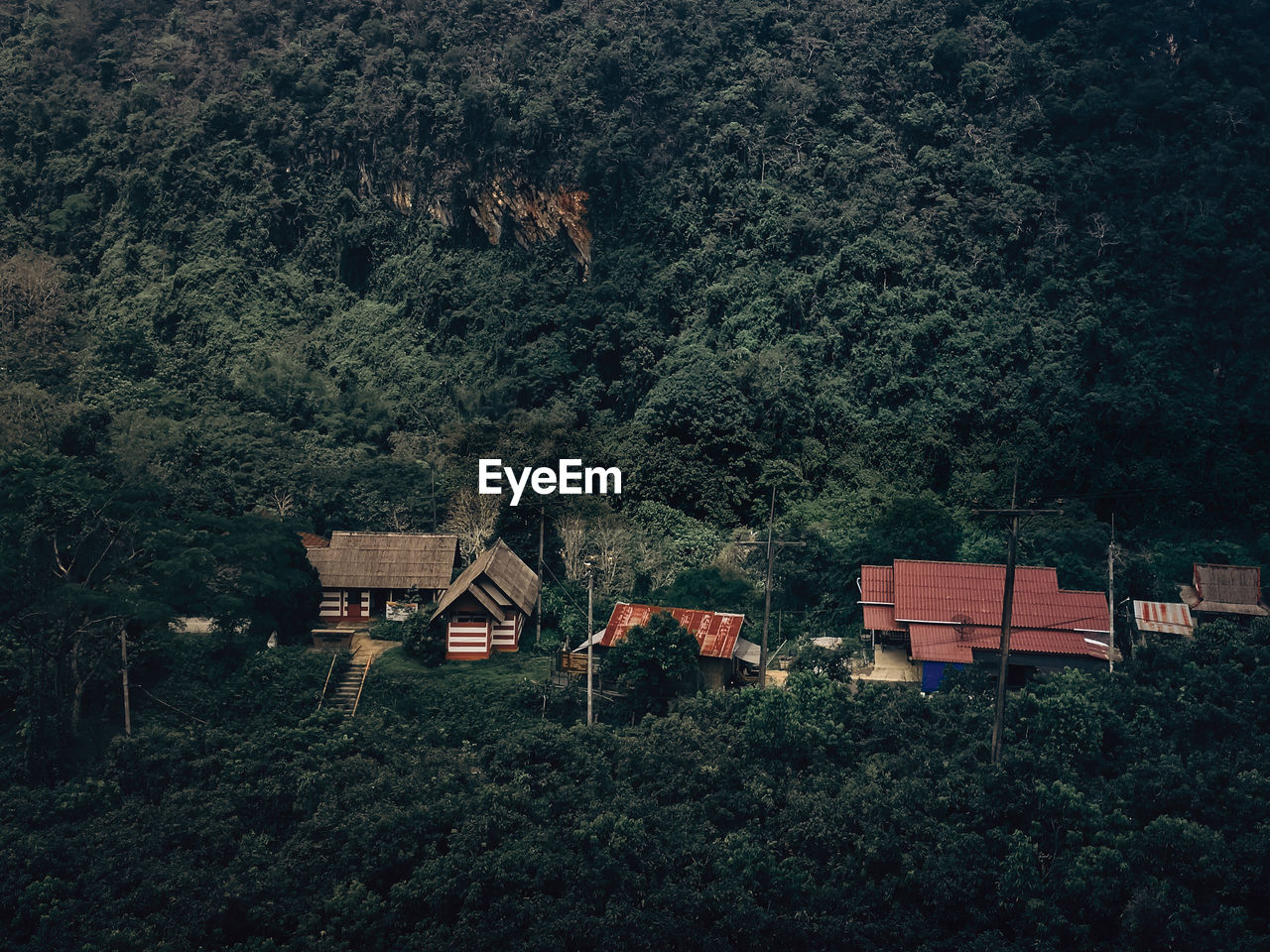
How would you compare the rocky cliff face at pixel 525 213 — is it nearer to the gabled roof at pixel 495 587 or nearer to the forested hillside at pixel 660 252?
the forested hillside at pixel 660 252

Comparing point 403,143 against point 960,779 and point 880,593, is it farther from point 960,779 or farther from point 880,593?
point 960,779

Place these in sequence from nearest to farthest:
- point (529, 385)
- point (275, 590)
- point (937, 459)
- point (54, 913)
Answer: point (54, 913), point (275, 590), point (937, 459), point (529, 385)

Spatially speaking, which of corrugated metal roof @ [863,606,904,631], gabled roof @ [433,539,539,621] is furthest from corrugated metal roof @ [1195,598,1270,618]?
gabled roof @ [433,539,539,621]

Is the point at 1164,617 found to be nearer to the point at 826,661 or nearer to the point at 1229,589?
the point at 1229,589

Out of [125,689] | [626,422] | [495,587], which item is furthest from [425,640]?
[626,422]

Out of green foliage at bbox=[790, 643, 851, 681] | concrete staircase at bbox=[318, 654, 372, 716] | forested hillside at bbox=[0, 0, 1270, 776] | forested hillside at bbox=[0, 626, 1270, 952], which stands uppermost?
forested hillside at bbox=[0, 0, 1270, 776]

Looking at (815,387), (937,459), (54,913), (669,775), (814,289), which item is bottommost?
(54,913)

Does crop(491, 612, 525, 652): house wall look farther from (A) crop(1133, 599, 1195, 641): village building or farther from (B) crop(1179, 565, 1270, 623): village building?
(B) crop(1179, 565, 1270, 623): village building

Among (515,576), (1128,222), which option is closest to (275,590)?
(515,576)
